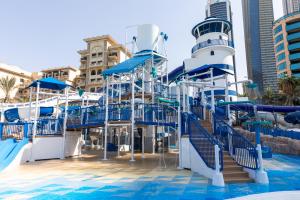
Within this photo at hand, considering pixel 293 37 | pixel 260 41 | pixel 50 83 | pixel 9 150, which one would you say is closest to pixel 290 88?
pixel 293 37

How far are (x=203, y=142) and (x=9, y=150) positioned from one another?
10.3m

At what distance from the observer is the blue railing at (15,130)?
13.3m

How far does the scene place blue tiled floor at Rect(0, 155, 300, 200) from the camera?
639 cm

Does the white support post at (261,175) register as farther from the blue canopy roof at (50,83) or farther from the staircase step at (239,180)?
the blue canopy roof at (50,83)

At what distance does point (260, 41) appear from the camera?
128 metres

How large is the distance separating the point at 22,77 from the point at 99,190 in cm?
7161

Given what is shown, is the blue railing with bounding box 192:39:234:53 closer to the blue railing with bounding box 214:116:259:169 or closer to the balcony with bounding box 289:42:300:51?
the blue railing with bounding box 214:116:259:169

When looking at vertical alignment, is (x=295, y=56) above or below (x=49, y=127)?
above

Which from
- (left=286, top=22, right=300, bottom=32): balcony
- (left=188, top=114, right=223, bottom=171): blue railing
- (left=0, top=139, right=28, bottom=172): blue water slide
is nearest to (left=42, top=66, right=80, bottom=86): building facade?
(left=0, top=139, right=28, bottom=172): blue water slide

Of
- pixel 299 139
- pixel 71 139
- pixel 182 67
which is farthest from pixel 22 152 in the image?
pixel 182 67

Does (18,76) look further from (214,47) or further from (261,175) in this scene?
(261,175)

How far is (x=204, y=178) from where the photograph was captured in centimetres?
873

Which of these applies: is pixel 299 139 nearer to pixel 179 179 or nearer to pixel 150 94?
pixel 150 94

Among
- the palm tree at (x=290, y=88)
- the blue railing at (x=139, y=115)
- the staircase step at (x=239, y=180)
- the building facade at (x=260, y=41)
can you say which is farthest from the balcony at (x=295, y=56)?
the building facade at (x=260, y=41)
